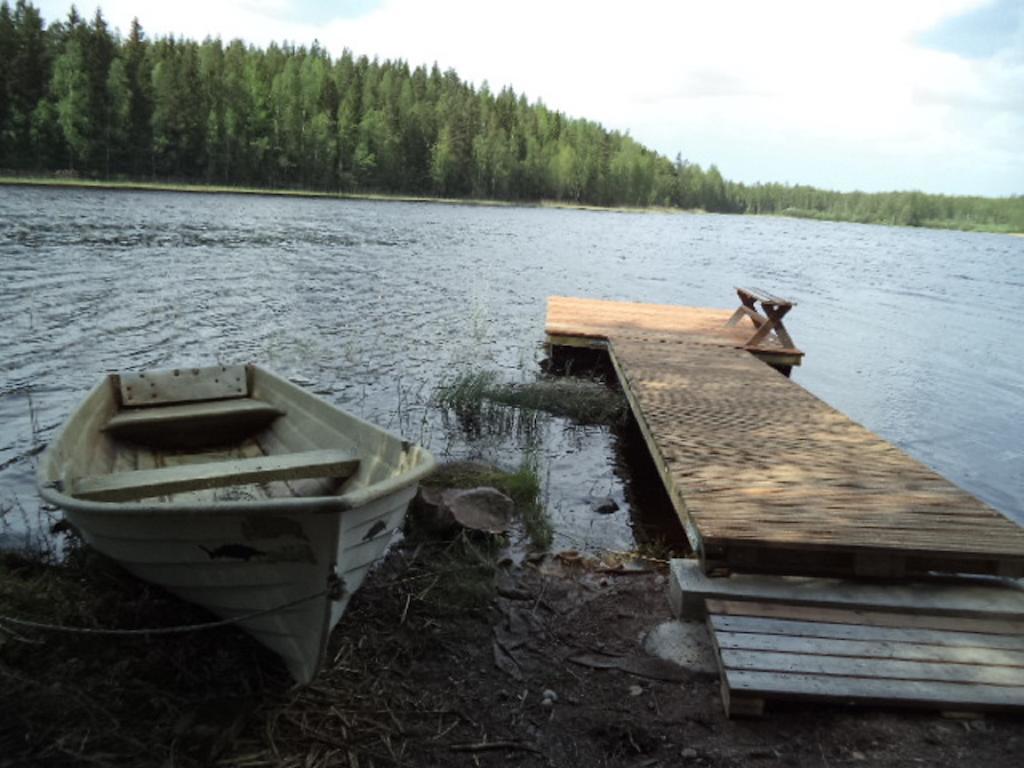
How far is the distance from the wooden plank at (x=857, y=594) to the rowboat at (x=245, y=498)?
1.76m

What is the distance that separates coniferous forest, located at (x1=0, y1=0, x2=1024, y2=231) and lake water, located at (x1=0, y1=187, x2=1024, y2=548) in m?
38.8

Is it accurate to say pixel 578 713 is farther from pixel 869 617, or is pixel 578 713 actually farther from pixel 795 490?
pixel 795 490

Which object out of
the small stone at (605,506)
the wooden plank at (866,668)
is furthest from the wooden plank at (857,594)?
the small stone at (605,506)

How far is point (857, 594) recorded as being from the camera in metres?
4.41

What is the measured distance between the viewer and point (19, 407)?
9930 millimetres

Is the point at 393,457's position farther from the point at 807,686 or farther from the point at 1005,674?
the point at 1005,674

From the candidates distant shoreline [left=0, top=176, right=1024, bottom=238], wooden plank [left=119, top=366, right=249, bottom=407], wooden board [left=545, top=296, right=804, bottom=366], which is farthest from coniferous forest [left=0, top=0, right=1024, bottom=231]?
wooden plank [left=119, top=366, right=249, bottom=407]

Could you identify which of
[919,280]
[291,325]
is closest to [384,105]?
[919,280]

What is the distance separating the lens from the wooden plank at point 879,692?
144 inches

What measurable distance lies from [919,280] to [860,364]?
79.5ft

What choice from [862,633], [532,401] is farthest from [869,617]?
[532,401]

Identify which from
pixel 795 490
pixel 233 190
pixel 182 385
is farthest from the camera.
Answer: pixel 233 190

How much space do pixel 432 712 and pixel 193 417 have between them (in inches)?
154

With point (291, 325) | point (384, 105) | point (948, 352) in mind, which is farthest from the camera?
point (384, 105)
